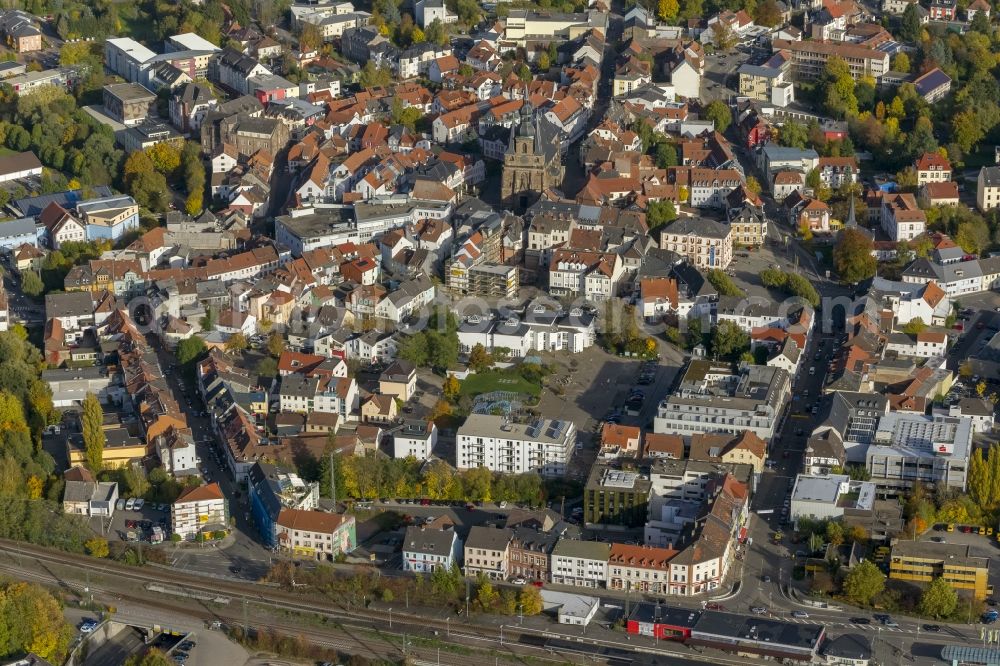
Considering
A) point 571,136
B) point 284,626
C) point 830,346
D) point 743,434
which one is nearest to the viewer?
point 284,626

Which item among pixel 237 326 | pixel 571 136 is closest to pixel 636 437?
pixel 237 326

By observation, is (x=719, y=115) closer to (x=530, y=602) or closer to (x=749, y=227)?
(x=749, y=227)

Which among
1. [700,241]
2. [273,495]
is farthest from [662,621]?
[700,241]

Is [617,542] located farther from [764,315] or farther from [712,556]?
[764,315]

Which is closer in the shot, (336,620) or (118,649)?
(118,649)

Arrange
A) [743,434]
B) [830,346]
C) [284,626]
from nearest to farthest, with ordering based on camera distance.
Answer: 1. [284,626]
2. [743,434]
3. [830,346]

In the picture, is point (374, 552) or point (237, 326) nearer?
point (374, 552)

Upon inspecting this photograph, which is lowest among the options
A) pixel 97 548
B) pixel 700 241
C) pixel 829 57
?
pixel 97 548
